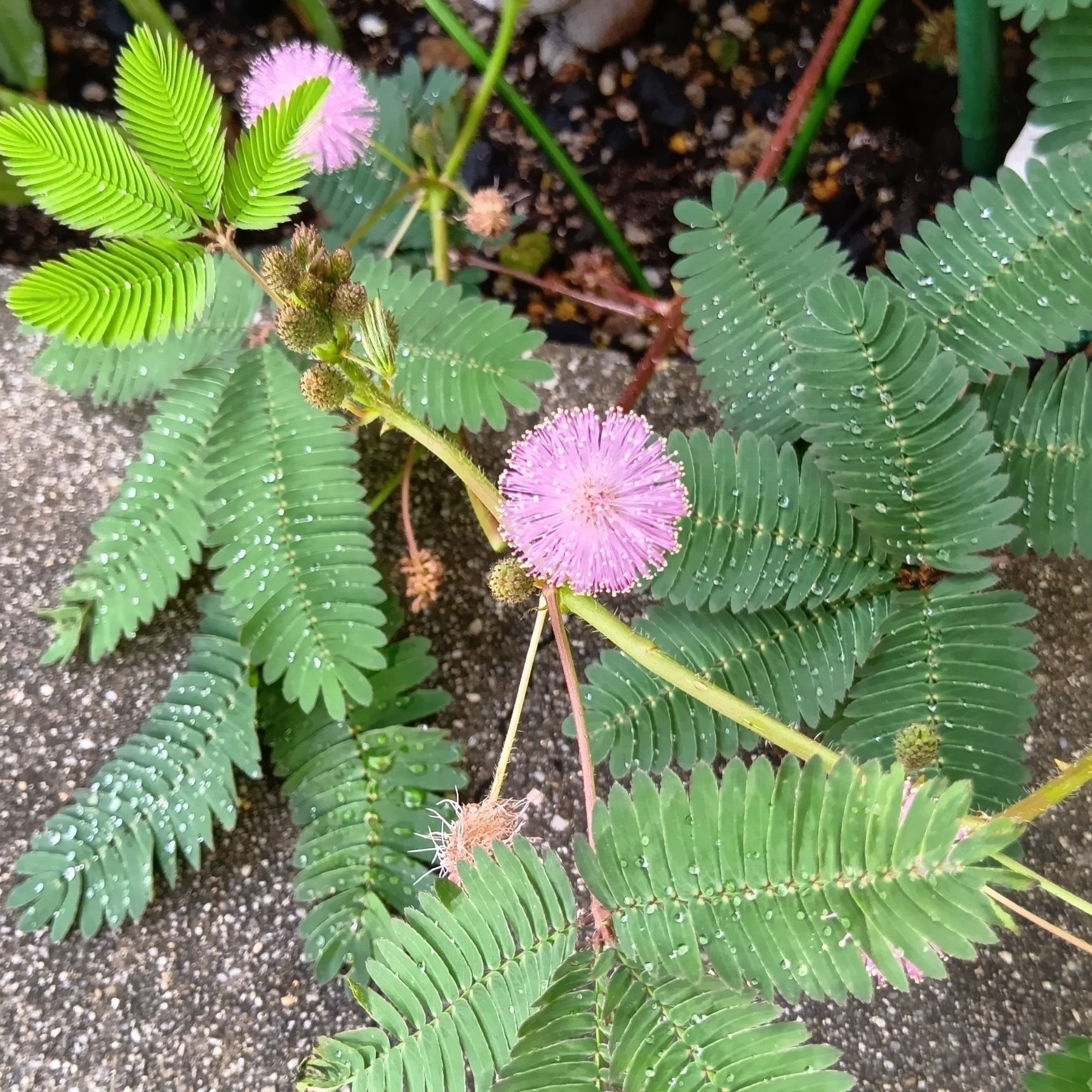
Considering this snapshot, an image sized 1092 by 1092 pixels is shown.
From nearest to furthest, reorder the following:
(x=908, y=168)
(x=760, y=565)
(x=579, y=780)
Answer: (x=760, y=565) < (x=579, y=780) < (x=908, y=168)

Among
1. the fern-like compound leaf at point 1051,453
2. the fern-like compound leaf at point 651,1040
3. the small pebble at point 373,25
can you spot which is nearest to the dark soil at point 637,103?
the small pebble at point 373,25

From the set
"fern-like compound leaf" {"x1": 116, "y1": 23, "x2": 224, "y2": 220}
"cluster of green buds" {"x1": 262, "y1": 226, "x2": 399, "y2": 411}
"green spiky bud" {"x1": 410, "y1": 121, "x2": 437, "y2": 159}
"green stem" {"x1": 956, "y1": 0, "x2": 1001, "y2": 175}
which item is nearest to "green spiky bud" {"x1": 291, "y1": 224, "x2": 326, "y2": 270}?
"cluster of green buds" {"x1": 262, "y1": 226, "x2": 399, "y2": 411}

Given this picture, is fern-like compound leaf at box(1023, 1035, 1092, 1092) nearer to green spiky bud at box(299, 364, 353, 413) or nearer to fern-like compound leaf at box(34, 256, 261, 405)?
green spiky bud at box(299, 364, 353, 413)

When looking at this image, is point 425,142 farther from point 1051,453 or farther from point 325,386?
point 1051,453

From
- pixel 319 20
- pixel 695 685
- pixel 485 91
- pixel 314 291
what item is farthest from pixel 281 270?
pixel 319 20

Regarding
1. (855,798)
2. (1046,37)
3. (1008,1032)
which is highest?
(1046,37)

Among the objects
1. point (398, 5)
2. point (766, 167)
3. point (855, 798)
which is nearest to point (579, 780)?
point (855, 798)

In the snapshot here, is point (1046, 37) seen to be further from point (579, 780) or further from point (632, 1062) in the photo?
point (632, 1062)
